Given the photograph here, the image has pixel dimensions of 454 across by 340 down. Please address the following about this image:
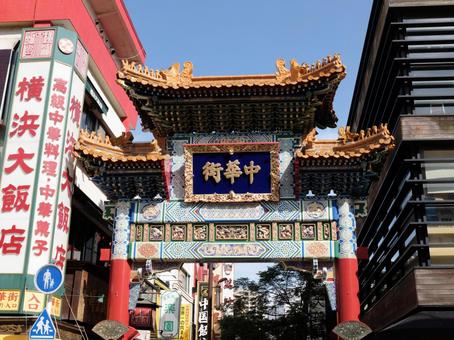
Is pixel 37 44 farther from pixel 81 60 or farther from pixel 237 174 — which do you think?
pixel 237 174

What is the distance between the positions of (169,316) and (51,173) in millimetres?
16115

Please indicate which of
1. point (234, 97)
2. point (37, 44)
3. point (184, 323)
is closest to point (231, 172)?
point (234, 97)

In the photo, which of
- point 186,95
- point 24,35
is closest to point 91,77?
point 24,35

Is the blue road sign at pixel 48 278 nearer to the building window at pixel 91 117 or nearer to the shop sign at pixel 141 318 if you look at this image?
the building window at pixel 91 117

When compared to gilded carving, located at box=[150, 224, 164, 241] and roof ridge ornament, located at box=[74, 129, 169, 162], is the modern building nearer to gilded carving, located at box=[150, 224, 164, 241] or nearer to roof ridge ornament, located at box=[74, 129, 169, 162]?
gilded carving, located at box=[150, 224, 164, 241]

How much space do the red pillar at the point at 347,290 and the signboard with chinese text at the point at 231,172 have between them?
2448mm

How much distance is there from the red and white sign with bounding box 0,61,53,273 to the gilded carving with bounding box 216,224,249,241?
4.83 m

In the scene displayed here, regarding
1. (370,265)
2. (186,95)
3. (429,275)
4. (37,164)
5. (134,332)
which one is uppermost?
(186,95)

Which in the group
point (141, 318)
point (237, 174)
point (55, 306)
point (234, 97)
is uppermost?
point (234, 97)

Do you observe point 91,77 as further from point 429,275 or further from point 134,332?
point 429,275

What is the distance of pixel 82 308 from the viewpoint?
1542 cm

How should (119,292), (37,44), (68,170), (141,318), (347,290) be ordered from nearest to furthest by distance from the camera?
1. (347,290)
2. (119,292)
3. (68,170)
4. (37,44)
5. (141,318)

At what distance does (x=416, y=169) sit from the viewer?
43.3ft

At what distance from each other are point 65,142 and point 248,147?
16.5 feet
